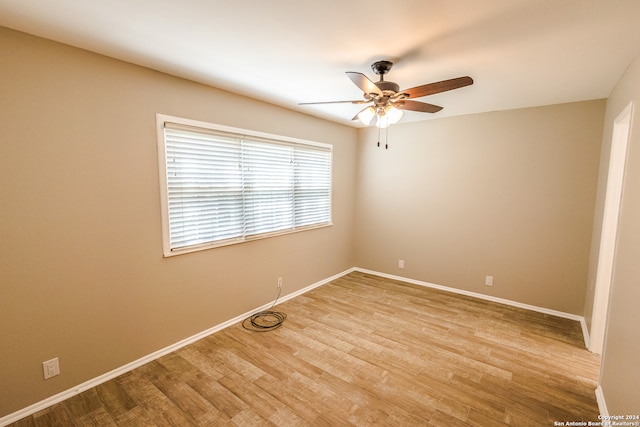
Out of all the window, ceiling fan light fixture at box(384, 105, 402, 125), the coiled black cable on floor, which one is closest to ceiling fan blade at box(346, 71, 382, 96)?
ceiling fan light fixture at box(384, 105, 402, 125)

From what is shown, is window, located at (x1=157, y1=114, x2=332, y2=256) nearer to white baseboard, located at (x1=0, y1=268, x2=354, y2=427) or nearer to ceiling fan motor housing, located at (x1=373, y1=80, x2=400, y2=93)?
white baseboard, located at (x1=0, y1=268, x2=354, y2=427)

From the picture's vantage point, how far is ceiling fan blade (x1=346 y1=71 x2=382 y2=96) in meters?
1.74

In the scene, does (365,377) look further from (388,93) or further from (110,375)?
(388,93)

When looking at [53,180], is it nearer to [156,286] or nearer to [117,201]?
[117,201]

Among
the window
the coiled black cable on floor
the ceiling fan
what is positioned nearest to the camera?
the ceiling fan

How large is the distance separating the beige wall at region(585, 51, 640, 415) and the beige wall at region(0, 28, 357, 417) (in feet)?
10.3

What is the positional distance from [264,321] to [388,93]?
2664 millimetres

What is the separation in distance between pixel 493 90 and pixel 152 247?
355 centimetres

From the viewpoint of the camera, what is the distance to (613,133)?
243 cm

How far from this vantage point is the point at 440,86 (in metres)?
1.87

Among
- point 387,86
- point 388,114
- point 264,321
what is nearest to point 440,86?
point 387,86

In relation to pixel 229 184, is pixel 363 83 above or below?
above

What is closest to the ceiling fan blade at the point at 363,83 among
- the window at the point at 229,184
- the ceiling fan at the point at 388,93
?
the ceiling fan at the point at 388,93

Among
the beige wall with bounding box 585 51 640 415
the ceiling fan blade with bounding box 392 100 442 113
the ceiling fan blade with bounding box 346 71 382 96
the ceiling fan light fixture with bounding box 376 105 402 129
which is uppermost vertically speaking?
the ceiling fan blade with bounding box 346 71 382 96
